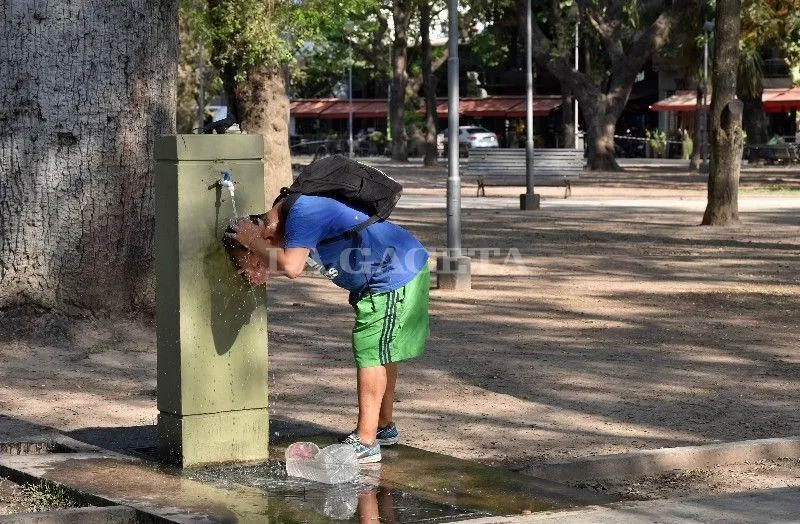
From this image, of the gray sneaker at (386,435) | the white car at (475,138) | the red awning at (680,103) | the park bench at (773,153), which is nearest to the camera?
the gray sneaker at (386,435)

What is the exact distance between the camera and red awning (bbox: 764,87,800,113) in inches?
2510

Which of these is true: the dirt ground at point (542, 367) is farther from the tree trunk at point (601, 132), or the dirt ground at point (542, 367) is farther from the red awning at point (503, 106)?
the red awning at point (503, 106)

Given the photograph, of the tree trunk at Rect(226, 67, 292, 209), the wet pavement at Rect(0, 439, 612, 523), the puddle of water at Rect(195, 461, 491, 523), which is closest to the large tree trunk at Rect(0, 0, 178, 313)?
the wet pavement at Rect(0, 439, 612, 523)

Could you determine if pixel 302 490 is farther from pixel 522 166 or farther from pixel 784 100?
pixel 784 100

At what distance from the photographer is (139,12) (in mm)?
10523

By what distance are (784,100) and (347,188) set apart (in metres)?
60.1

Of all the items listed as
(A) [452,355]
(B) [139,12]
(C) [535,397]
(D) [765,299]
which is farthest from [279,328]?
(D) [765,299]

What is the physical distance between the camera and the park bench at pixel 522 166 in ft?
95.1

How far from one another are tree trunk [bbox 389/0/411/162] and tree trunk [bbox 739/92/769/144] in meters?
12.7

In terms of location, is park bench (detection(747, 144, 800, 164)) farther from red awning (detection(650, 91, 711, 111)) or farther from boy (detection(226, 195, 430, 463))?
boy (detection(226, 195, 430, 463))

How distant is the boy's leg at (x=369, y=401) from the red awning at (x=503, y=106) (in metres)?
68.1

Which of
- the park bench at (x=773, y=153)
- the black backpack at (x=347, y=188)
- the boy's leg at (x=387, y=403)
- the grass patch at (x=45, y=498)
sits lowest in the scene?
the grass patch at (x=45, y=498)

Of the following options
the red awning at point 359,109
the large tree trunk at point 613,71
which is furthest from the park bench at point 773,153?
the red awning at point 359,109

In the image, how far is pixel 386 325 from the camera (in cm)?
638
